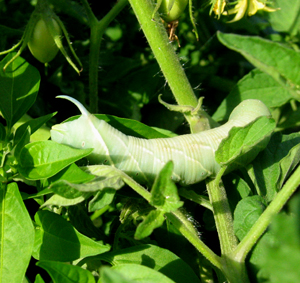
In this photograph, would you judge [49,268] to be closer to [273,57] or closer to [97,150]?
[97,150]

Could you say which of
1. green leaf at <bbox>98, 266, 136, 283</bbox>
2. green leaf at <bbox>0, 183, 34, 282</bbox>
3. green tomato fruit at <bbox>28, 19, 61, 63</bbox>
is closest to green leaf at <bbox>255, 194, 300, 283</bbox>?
green leaf at <bbox>98, 266, 136, 283</bbox>

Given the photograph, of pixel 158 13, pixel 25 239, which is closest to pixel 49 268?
pixel 25 239

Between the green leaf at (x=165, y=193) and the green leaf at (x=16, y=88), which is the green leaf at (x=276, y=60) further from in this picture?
the green leaf at (x=16, y=88)

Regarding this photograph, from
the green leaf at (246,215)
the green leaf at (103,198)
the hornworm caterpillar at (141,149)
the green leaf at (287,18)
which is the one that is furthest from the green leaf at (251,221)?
the green leaf at (287,18)

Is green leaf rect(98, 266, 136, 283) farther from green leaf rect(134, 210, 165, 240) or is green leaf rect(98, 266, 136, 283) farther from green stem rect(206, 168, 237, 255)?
green stem rect(206, 168, 237, 255)

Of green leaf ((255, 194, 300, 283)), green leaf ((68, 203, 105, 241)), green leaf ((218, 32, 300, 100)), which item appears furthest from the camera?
green leaf ((68, 203, 105, 241))

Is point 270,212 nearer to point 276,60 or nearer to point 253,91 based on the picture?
point 276,60
